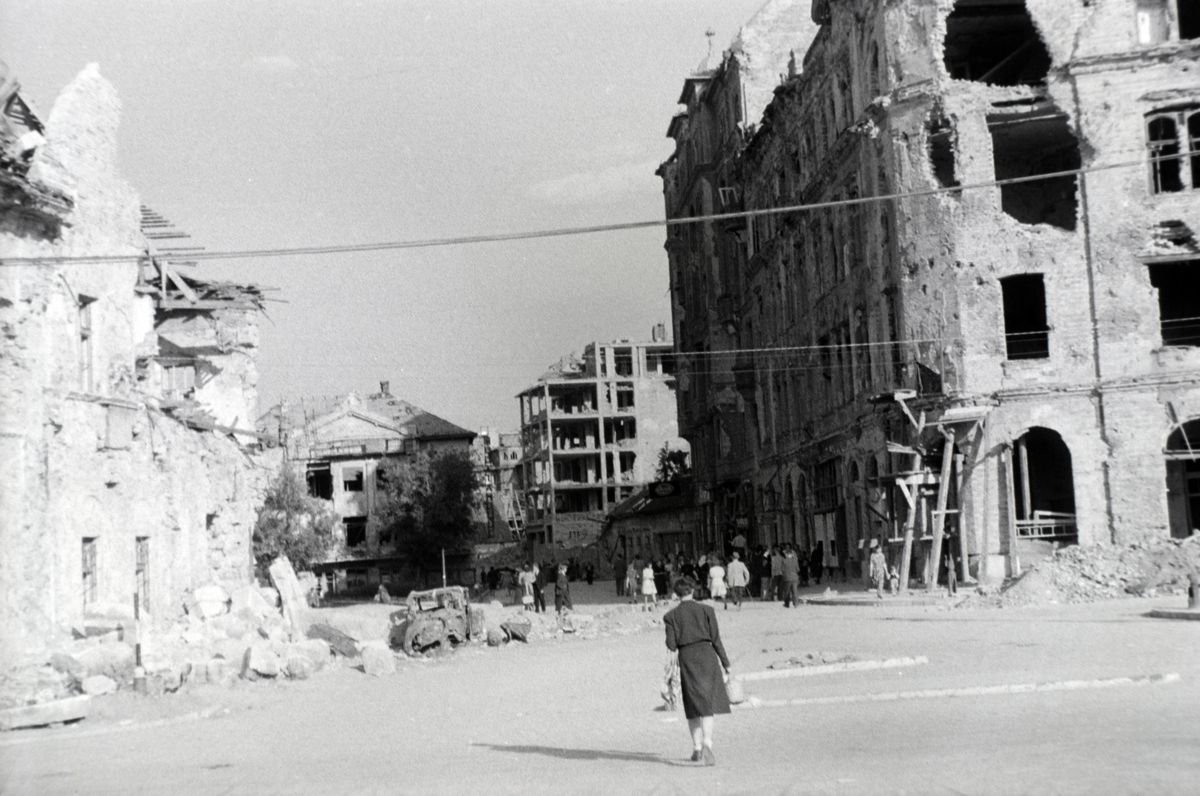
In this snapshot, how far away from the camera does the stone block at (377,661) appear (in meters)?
24.2

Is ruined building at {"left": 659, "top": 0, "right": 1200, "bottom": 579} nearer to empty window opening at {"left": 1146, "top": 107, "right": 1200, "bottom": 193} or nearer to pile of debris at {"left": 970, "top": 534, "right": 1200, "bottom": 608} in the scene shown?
empty window opening at {"left": 1146, "top": 107, "right": 1200, "bottom": 193}

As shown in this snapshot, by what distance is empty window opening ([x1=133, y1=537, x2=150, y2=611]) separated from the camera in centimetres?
2797

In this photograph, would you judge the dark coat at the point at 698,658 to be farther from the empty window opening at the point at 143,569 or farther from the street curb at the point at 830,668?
the empty window opening at the point at 143,569

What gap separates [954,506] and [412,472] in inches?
1610

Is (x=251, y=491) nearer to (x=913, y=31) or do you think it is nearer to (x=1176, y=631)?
(x=913, y=31)

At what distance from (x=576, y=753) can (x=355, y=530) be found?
7281 centimetres

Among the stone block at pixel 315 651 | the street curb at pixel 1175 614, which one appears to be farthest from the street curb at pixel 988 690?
the stone block at pixel 315 651

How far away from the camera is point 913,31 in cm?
3541

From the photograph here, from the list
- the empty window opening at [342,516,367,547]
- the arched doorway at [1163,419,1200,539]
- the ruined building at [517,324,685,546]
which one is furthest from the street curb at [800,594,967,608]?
the ruined building at [517,324,685,546]

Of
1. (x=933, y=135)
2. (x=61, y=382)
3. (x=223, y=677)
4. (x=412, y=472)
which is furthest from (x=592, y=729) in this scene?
(x=412, y=472)

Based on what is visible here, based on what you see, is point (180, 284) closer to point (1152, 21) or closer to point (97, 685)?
point (97, 685)

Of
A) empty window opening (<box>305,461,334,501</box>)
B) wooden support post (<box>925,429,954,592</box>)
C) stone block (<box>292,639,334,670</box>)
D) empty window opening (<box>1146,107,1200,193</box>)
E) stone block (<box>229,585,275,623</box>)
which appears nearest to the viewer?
stone block (<box>292,639,334,670</box>)

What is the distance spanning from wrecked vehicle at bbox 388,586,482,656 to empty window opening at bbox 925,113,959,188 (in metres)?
16.9

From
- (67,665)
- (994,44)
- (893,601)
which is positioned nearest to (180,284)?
(67,665)
